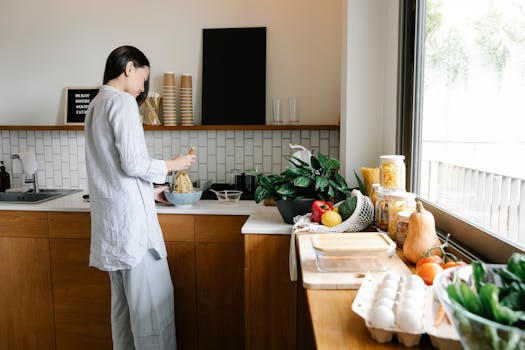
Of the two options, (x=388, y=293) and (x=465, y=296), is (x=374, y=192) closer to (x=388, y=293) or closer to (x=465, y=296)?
(x=388, y=293)

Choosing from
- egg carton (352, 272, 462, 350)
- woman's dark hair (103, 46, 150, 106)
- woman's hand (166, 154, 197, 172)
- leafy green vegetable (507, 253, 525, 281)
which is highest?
woman's dark hair (103, 46, 150, 106)

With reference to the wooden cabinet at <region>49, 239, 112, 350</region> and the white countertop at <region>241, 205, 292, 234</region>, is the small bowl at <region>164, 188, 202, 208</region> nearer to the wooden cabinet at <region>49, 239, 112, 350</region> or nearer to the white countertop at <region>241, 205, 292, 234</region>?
the white countertop at <region>241, 205, 292, 234</region>

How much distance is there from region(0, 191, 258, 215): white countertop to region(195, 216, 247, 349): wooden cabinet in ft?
0.13

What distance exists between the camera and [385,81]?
2246mm

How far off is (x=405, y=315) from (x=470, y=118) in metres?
0.99

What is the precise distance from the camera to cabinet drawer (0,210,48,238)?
2521 millimetres

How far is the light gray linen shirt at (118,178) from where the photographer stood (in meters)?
1.80

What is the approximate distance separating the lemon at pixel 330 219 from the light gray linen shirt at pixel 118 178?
2.60 feet

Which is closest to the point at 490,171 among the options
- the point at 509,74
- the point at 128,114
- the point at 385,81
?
the point at 509,74

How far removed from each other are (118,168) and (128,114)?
24cm

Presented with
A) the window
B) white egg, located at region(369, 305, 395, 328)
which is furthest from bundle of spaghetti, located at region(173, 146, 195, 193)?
white egg, located at region(369, 305, 395, 328)

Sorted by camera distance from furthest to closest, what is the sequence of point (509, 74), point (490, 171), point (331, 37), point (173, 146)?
point (173, 146) < point (331, 37) < point (490, 171) < point (509, 74)

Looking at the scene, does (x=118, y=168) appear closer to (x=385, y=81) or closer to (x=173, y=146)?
(x=173, y=146)

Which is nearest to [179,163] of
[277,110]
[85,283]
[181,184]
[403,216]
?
[181,184]
